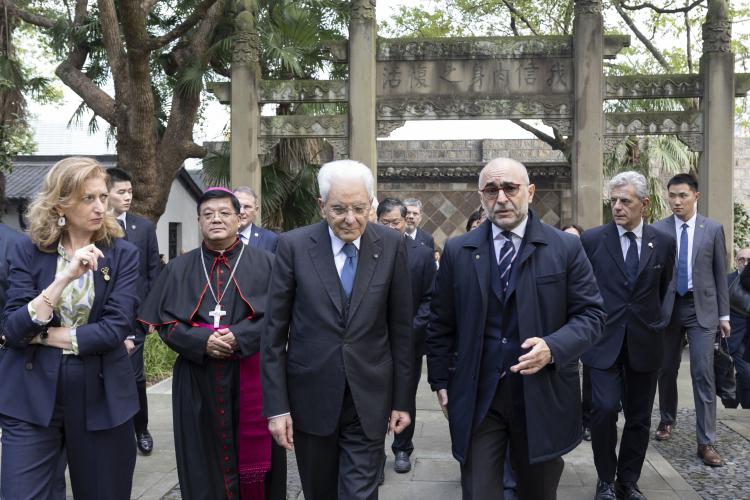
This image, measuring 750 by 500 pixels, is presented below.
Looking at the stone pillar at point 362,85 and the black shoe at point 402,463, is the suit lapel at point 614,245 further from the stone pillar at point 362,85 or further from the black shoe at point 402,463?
the stone pillar at point 362,85

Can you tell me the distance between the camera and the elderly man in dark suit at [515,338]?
3.82m

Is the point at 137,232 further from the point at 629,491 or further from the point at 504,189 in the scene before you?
the point at 629,491

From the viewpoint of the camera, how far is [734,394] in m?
6.93

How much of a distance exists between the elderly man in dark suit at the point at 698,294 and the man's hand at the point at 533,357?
3.49 m

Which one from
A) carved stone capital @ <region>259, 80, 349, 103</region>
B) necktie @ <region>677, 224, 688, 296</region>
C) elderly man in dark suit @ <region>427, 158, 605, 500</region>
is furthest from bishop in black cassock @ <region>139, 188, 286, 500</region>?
carved stone capital @ <region>259, 80, 349, 103</region>

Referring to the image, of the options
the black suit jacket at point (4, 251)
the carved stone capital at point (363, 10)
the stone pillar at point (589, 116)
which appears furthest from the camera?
the carved stone capital at point (363, 10)

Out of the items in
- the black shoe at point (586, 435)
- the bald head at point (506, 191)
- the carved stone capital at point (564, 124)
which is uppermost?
the carved stone capital at point (564, 124)

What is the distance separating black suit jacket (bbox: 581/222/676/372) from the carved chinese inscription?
6.63 meters

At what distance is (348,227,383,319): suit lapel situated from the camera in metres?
3.89

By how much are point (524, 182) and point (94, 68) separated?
1407 cm

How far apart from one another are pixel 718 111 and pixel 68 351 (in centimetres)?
1025

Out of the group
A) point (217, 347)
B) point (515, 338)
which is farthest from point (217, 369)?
point (515, 338)

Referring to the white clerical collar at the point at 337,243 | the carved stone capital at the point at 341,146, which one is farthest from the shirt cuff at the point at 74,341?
the carved stone capital at the point at 341,146

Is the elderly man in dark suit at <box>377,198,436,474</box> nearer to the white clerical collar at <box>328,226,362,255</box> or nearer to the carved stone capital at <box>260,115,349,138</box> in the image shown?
the white clerical collar at <box>328,226,362,255</box>
